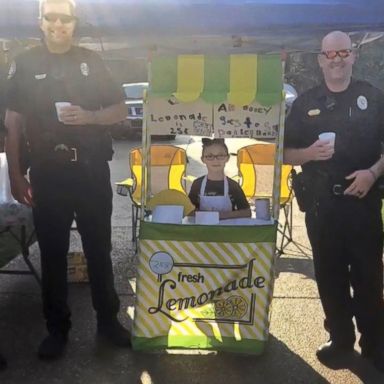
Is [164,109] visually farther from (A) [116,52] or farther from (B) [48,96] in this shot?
(A) [116,52]

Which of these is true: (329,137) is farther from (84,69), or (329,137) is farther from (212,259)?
(84,69)

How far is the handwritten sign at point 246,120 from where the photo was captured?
11.9 feet

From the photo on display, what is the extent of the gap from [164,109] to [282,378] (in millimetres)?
1790

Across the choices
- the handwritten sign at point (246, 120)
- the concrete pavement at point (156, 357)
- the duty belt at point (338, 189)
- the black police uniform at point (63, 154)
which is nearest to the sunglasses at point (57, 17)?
the black police uniform at point (63, 154)

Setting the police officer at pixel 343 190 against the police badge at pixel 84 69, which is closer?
the police officer at pixel 343 190

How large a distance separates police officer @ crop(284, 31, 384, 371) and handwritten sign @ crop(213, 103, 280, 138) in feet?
0.65

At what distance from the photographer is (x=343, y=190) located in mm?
3244

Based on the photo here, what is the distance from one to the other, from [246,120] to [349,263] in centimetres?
106

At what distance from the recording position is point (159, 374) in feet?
11.3

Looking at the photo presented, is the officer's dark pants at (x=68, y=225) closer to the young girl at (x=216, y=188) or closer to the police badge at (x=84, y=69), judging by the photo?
the police badge at (x=84, y=69)

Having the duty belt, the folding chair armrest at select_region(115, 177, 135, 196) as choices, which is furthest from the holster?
the folding chair armrest at select_region(115, 177, 135, 196)

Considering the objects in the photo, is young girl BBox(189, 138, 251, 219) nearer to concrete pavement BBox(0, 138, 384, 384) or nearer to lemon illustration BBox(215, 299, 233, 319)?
lemon illustration BBox(215, 299, 233, 319)

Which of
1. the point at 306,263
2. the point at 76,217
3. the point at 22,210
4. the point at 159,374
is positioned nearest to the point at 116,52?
the point at 22,210

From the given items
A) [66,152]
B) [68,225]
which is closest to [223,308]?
[68,225]
